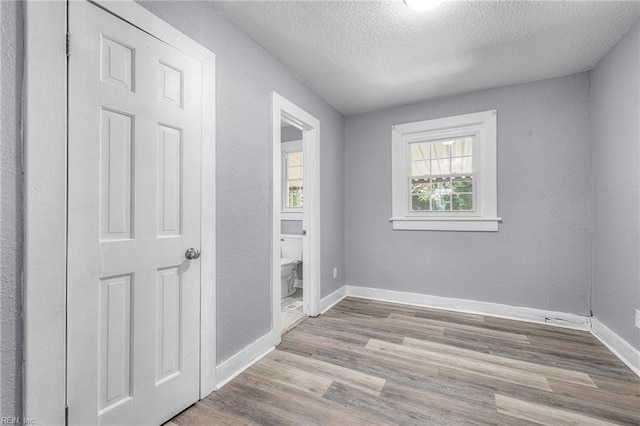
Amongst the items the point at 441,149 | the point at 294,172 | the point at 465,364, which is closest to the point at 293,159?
the point at 294,172

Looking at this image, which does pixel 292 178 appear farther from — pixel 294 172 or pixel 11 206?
pixel 11 206

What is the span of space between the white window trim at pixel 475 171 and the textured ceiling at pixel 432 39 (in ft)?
1.31

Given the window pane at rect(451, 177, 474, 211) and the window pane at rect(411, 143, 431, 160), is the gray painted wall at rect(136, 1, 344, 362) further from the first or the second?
the window pane at rect(451, 177, 474, 211)

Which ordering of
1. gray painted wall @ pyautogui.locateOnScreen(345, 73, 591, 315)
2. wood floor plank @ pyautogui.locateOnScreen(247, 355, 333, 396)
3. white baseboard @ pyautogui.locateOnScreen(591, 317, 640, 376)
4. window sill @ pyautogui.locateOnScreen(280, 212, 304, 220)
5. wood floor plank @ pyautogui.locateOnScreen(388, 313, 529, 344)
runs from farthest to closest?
window sill @ pyautogui.locateOnScreen(280, 212, 304, 220) < gray painted wall @ pyautogui.locateOnScreen(345, 73, 591, 315) < wood floor plank @ pyautogui.locateOnScreen(388, 313, 529, 344) < white baseboard @ pyautogui.locateOnScreen(591, 317, 640, 376) < wood floor plank @ pyautogui.locateOnScreen(247, 355, 333, 396)

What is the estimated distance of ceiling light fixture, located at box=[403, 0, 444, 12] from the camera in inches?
67.9

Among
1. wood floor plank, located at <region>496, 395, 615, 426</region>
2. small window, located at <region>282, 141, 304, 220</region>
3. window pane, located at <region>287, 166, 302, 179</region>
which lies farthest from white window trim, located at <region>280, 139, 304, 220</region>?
wood floor plank, located at <region>496, 395, 615, 426</region>

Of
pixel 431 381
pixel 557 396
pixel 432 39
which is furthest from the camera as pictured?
pixel 432 39

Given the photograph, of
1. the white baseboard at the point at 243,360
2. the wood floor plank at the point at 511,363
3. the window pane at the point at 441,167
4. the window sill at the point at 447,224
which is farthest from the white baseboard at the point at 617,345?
the white baseboard at the point at 243,360

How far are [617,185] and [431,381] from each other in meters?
2.11

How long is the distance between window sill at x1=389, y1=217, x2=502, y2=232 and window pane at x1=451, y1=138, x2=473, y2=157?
0.74 metres

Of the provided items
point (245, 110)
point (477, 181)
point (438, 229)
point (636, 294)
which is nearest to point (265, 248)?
point (245, 110)

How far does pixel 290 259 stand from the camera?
4070 millimetres

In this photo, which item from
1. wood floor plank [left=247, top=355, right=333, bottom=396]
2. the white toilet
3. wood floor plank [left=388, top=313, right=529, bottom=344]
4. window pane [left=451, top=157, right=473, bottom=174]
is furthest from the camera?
the white toilet

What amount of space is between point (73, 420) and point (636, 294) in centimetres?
337
